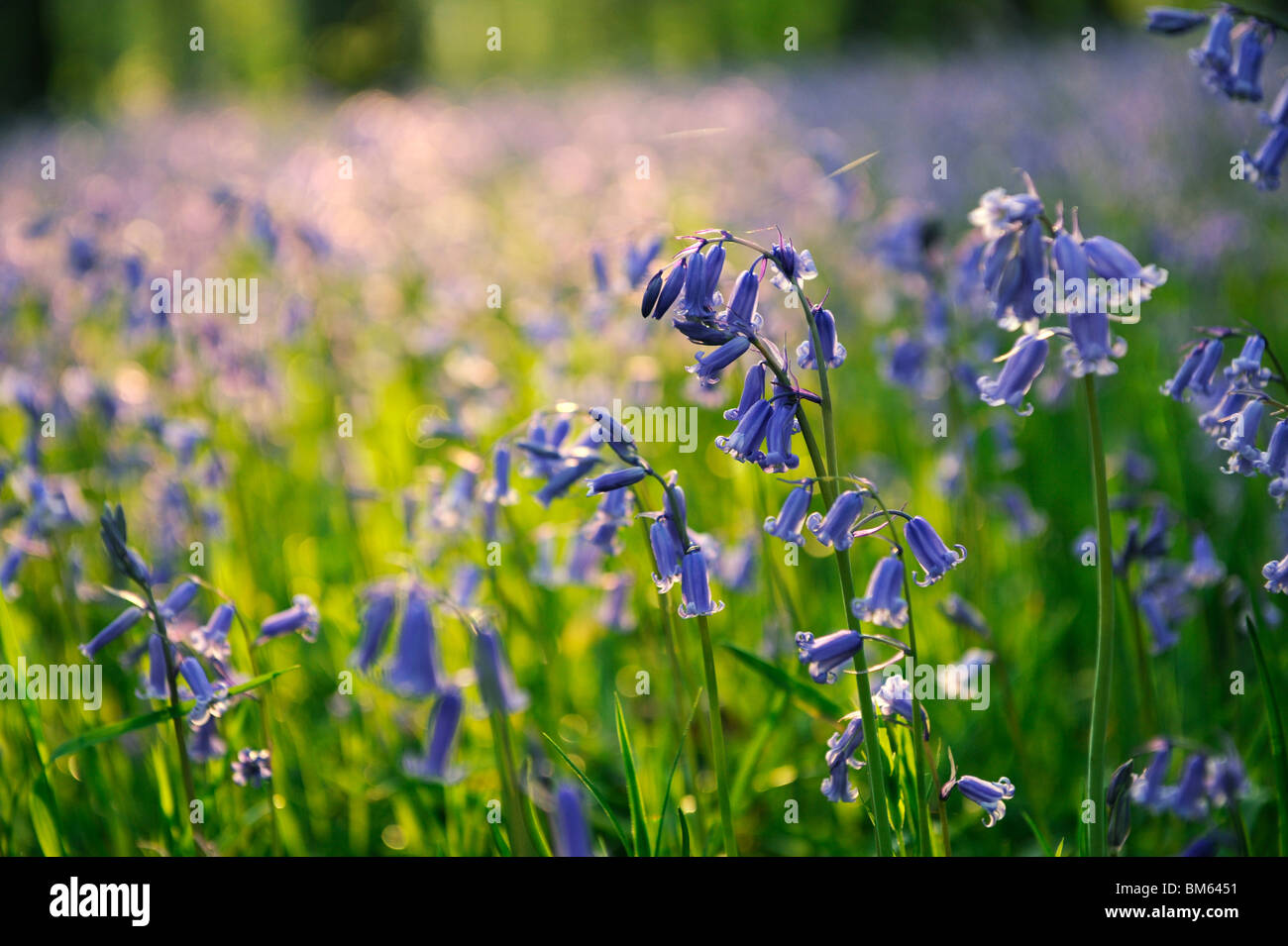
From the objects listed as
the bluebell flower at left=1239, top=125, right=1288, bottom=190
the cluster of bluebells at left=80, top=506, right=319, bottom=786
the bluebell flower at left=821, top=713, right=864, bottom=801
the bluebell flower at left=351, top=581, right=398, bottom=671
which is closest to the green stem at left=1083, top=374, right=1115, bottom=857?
the bluebell flower at left=821, top=713, right=864, bottom=801

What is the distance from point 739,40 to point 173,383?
4302 cm

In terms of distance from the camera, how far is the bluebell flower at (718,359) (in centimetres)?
173

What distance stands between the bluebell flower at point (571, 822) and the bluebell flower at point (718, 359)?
74 cm

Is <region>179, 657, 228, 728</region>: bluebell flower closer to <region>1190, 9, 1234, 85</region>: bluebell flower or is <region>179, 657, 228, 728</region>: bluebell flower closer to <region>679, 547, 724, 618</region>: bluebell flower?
<region>679, 547, 724, 618</region>: bluebell flower

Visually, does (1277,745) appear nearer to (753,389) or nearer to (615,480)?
(753,389)

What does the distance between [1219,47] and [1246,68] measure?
0.10 metres

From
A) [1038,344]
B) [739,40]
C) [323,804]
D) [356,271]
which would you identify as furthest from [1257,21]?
[739,40]

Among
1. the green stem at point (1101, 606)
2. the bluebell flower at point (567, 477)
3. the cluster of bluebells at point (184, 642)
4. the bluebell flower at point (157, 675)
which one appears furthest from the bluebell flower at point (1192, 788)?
the bluebell flower at point (157, 675)

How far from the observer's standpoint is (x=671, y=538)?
186 cm

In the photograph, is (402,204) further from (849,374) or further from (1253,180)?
(1253,180)

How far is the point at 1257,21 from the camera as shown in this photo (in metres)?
2.03

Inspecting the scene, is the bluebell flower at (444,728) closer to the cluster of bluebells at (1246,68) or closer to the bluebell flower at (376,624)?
the bluebell flower at (376,624)

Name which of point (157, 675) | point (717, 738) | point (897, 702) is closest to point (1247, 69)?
point (897, 702)

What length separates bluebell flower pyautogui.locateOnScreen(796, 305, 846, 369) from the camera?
179 centimetres
